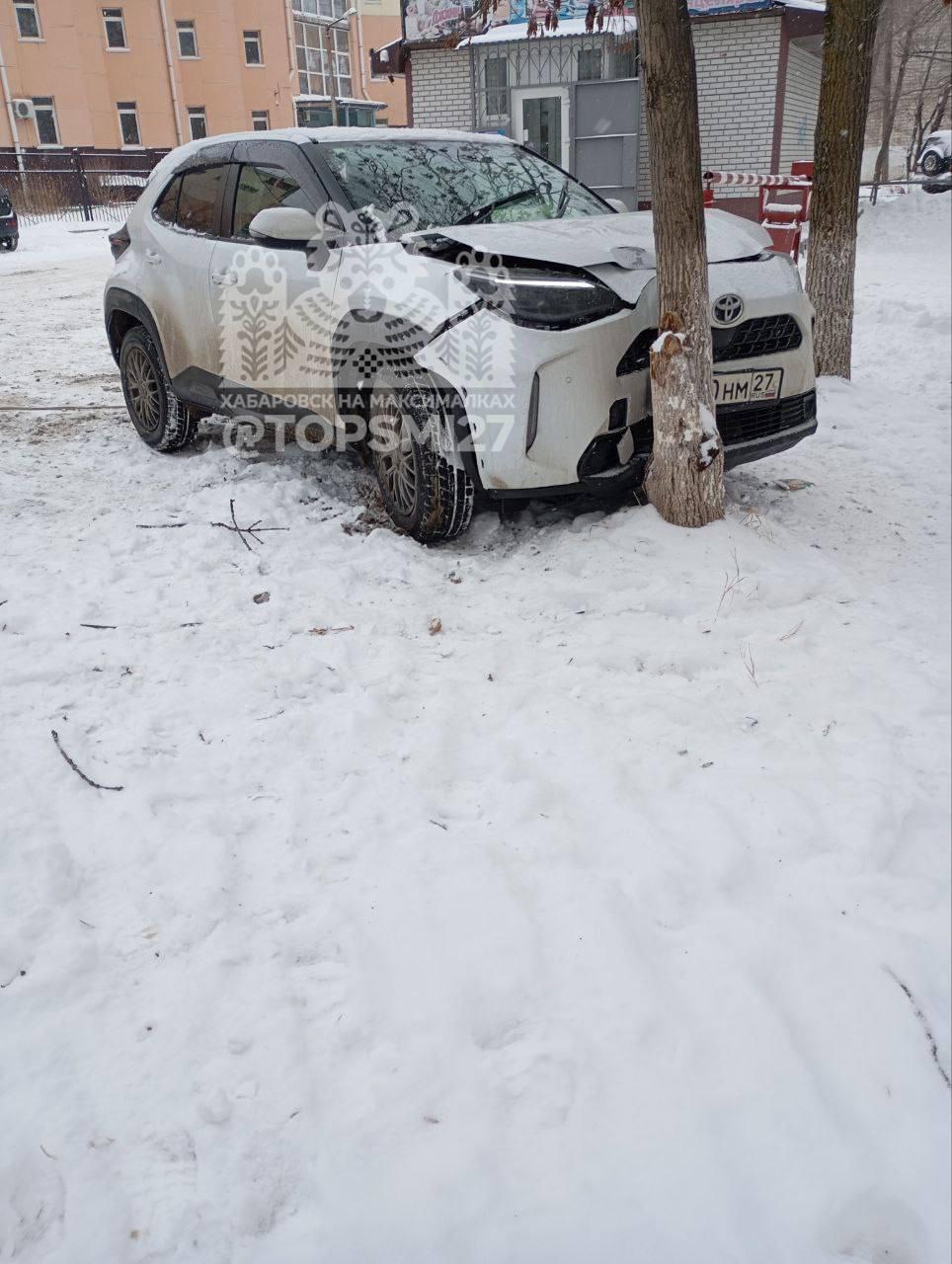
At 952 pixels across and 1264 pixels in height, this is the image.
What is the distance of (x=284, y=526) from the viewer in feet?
14.3

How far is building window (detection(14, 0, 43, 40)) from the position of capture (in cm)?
3113

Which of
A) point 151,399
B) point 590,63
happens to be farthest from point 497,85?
point 151,399

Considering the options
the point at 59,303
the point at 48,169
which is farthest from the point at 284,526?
the point at 48,169

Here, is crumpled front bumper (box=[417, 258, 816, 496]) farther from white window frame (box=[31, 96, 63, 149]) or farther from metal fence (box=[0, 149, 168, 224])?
white window frame (box=[31, 96, 63, 149])

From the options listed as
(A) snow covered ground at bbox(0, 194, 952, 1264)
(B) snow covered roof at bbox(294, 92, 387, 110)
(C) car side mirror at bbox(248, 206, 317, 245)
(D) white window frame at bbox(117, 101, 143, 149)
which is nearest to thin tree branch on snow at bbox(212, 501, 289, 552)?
(A) snow covered ground at bbox(0, 194, 952, 1264)

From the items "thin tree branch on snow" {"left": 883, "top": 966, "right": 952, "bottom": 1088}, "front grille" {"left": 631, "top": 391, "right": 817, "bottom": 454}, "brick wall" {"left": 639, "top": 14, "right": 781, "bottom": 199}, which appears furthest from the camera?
"brick wall" {"left": 639, "top": 14, "right": 781, "bottom": 199}

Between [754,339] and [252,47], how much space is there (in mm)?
40279

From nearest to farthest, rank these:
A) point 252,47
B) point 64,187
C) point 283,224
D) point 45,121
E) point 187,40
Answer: point 283,224 < point 64,187 < point 45,121 < point 187,40 < point 252,47

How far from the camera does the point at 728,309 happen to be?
398 cm

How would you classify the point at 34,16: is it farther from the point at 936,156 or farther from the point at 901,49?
the point at 936,156

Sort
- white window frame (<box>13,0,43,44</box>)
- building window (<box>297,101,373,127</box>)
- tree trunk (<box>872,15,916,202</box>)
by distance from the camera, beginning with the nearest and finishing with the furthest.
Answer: tree trunk (<box>872,15,916,202</box>), white window frame (<box>13,0,43,44</box>), building window (<box>297,101,373,127</box>)

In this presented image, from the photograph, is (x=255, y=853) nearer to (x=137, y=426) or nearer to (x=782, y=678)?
(x=782, y=678)

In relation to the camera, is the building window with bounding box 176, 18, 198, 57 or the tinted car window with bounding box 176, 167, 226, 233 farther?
Result: the building window with bounding box 176, 18, 198, 57

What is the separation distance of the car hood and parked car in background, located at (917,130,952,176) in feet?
71.5
